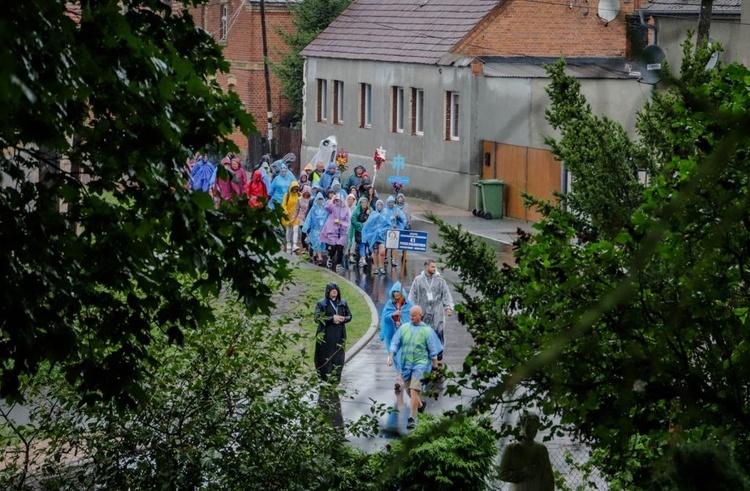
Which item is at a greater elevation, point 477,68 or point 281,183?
point 477,68

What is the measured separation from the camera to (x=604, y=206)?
8844mm

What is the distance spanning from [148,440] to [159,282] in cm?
230

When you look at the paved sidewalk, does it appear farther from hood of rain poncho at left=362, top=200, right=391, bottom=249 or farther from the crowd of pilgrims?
hood of rain poncho at left=362, top=200, right=391, bottom=249

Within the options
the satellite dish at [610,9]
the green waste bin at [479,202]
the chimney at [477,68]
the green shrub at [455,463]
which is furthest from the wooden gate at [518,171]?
the satellite dish at [610,9]

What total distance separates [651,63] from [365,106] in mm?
45185

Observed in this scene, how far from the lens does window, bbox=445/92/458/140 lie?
4203cm

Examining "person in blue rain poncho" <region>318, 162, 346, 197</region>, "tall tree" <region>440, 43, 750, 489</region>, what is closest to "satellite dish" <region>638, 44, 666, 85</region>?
"tall tree" <region>440, 43, 750, 489</region>

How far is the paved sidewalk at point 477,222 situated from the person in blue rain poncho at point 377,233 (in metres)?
2.93

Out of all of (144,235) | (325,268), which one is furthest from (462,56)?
(144,235)

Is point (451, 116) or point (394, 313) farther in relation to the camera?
point (451, 116)

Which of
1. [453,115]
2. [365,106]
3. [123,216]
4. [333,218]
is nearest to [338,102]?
[365,106]

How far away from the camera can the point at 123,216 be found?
24.9 feet

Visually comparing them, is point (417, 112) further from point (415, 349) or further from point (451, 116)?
point (415, 349)

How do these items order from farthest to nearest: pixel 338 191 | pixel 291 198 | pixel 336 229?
pixel 291 198
pixel 338 191
pixel 336 229
